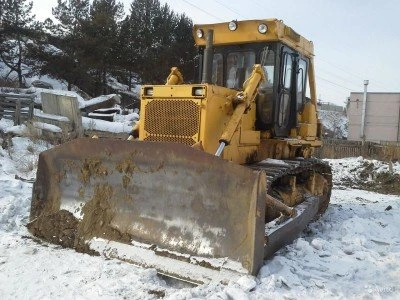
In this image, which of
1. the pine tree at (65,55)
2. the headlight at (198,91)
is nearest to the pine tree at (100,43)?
the pine tree at (65,55)

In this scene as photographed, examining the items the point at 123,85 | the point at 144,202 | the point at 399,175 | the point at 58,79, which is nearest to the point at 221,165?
the point at 144,202

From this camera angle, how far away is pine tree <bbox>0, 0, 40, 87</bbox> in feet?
93.4

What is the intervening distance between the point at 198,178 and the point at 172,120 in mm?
1316

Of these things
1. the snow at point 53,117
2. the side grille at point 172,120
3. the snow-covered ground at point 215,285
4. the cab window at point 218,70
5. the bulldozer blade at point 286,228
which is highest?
the cab window at point 218,70

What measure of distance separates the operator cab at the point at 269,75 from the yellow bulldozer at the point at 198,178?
15 mm

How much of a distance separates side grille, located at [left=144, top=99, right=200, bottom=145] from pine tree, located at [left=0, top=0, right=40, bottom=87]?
25382 millimetres

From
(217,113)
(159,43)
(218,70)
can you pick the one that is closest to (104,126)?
(218,70)

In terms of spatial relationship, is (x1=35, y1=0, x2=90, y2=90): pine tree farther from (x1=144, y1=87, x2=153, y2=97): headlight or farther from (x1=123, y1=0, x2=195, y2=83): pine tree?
(x1=144, y1=87, x2=153, y2=97): headlight

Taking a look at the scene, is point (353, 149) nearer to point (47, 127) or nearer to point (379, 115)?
point (379, 115)

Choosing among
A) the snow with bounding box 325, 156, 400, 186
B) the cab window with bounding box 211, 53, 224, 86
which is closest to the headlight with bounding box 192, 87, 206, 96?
the cab window with bounding box 211, 53, 224, 86

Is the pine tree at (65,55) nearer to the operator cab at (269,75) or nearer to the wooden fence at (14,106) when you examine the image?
the wooden fence at (14,106)

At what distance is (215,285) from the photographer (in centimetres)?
380

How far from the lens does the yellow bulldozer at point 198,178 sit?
411cm

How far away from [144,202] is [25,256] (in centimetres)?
130
